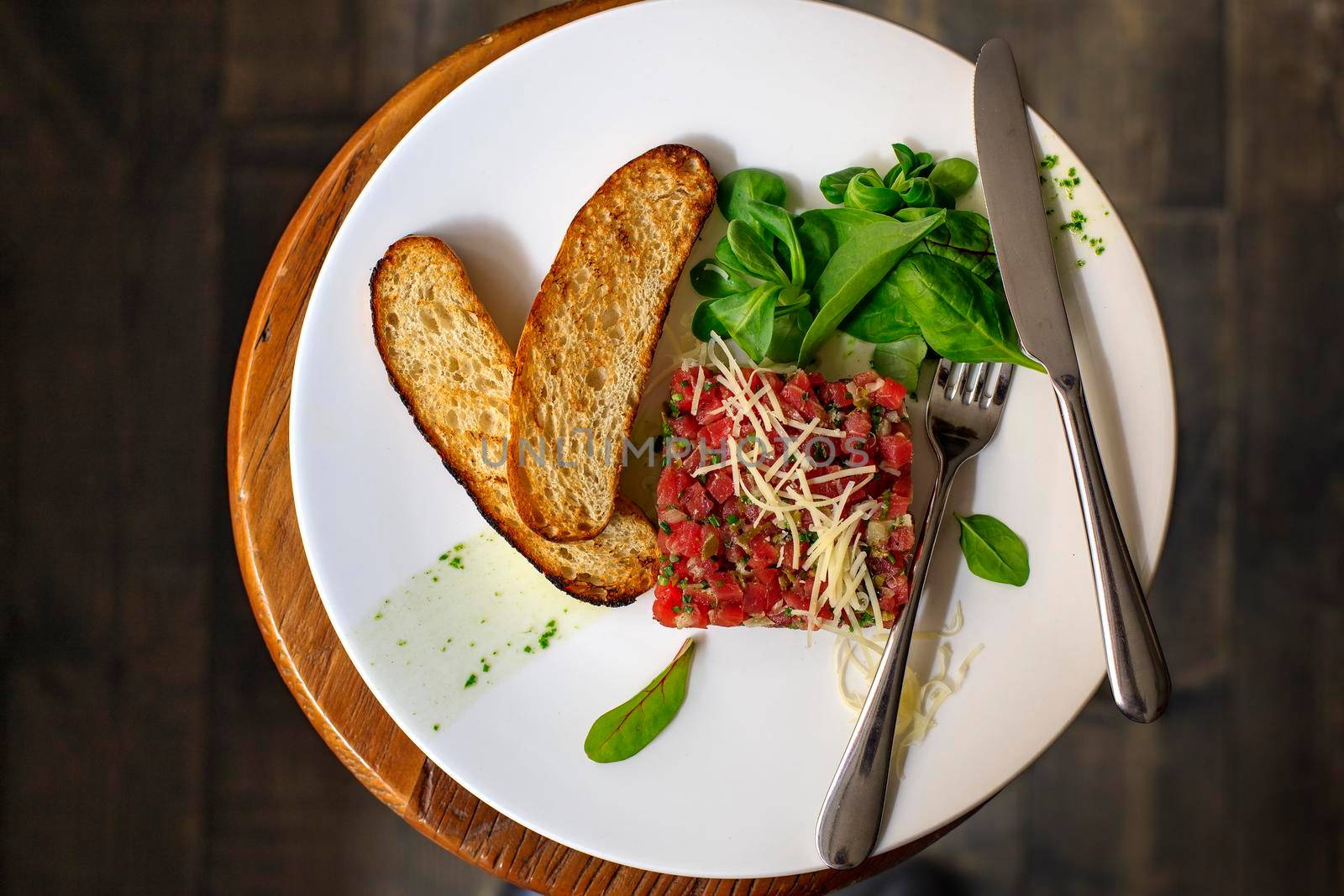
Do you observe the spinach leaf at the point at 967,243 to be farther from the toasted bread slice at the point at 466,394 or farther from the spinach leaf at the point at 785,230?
the toasted bread slice at the point at 466,394

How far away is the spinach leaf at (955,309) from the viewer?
2.07 m

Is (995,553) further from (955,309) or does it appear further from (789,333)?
(789,333)

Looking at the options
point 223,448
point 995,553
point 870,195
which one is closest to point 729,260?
point 870,195

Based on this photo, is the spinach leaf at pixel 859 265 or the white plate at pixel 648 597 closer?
the spinach leaf at pixel 859 265

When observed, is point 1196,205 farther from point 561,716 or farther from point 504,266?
point 561,716

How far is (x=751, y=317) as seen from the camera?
2074 millimetres

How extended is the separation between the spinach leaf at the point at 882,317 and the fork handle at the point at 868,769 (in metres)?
0.56

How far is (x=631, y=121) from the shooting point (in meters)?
2.21

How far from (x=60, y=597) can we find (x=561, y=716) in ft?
7.32

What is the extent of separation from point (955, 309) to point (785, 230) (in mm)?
405

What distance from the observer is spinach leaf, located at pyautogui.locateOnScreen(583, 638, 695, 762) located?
2.13 m

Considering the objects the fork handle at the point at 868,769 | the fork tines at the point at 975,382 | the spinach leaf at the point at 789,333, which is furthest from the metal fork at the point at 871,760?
the spinach leaf at the point at 789,333

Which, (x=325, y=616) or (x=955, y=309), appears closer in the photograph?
(x=955, y=309)

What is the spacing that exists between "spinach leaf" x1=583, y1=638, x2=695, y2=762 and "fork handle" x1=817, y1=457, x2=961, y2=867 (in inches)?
15.7
